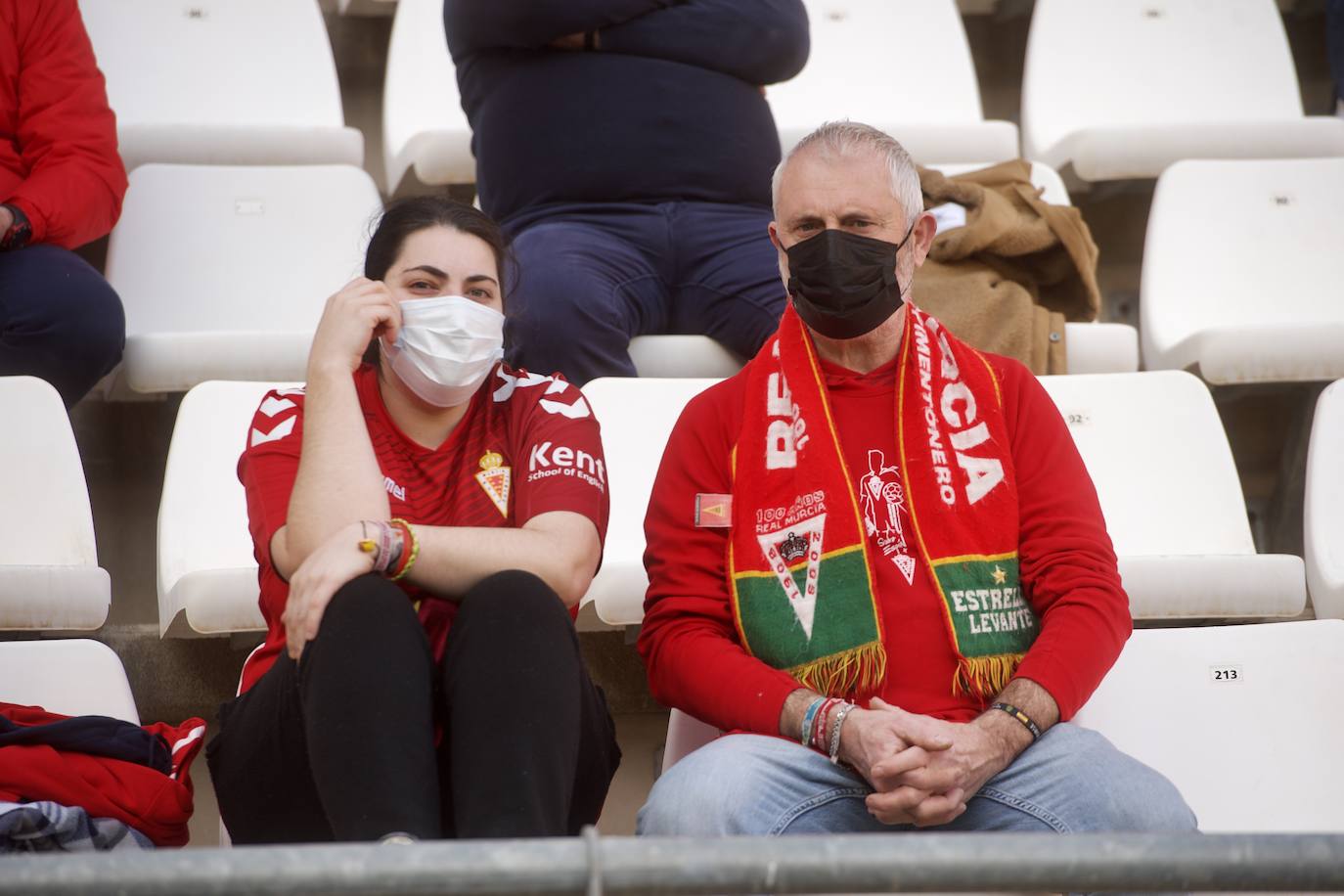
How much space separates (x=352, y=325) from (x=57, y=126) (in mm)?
1247

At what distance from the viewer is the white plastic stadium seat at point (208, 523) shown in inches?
74.9

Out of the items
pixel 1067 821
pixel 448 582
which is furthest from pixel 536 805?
pixel 1067 821

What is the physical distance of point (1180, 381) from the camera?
2355 millimetres

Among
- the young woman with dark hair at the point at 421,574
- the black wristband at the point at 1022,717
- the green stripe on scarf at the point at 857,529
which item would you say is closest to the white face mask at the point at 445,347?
the young woman with dark hair at the point at 421,574

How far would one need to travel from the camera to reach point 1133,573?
2000mm

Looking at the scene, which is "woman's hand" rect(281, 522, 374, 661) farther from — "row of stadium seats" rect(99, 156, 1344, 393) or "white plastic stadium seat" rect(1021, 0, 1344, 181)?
"white plastic stadium seat" rect(1021, 0, 1344, 181)

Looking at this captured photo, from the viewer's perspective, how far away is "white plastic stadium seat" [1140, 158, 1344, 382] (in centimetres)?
288

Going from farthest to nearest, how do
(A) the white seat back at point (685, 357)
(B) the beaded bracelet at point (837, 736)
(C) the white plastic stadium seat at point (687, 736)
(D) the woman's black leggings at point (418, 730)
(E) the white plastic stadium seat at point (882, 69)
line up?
(E) the white plastic stadium seat at point (882, 69) → (A) the white seat back at point (685, 357) → (C) the white plastic stadium seat at point (687, 736) → (B) the beaded bracelet at point (837, 736) → (D) the woman's black leggings at point (418, 730)

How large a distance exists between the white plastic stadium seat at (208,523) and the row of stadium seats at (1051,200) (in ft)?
1.40

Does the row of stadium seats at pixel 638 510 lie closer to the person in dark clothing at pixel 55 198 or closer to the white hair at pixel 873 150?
the person in dark clothing at pixel 55 198

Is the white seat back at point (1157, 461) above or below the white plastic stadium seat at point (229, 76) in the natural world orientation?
below

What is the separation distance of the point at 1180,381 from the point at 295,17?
2053 mm

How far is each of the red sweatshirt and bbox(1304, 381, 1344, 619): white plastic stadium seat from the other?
61cm

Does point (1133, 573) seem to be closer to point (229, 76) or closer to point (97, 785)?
point (97, 785)
